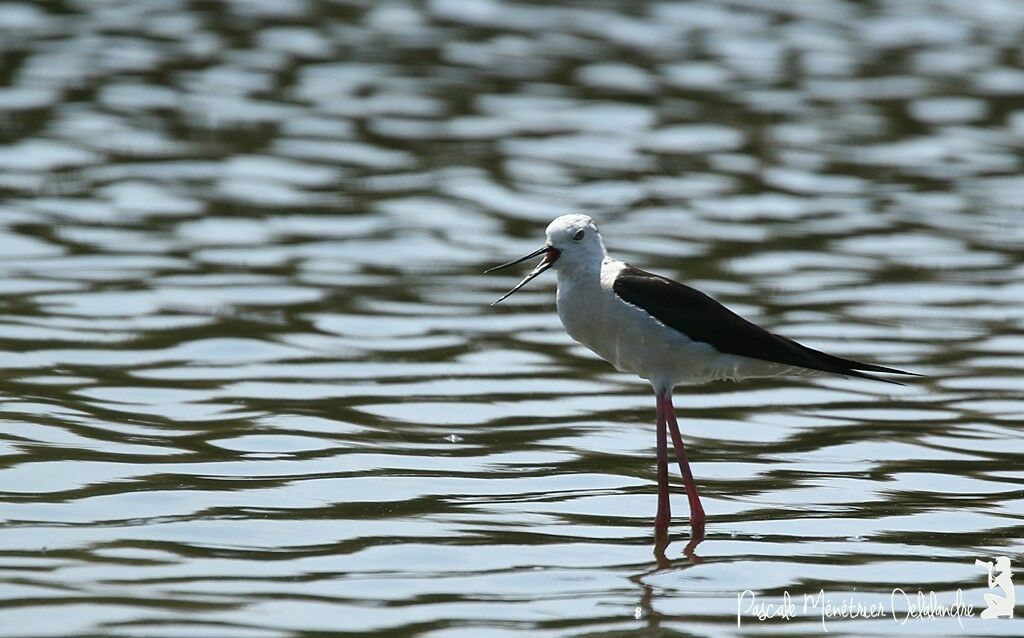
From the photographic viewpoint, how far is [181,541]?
7.17m

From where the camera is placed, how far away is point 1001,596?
667 centimetres

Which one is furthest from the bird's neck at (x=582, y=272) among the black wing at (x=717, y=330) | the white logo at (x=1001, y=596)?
the white logo at (x=1001, y=596)

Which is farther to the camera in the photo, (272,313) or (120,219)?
(120,219)

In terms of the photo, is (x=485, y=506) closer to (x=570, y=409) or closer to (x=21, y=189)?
(x=570, y=409)

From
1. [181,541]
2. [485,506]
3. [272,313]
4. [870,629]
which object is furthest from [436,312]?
[870,629]

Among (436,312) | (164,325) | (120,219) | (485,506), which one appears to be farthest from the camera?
(120,219)

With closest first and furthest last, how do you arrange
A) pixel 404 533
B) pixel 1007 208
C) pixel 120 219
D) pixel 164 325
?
pixel 404 533 → pixel 164 325 → pixel 120 219 → pixel 1007 208

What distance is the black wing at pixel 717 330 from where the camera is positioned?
7.98 meters

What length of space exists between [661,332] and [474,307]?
15.0 feet

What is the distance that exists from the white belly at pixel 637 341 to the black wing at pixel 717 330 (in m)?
0.04

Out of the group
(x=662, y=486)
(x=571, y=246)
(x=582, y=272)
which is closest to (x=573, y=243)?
(x=571, y=246)

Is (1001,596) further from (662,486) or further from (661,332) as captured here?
(661,332)

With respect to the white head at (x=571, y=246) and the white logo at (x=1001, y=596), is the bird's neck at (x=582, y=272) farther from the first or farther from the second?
the white logo at (x=1001, y=596)

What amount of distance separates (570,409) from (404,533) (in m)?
2.73
